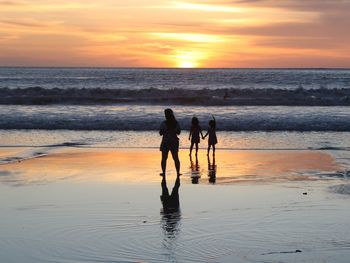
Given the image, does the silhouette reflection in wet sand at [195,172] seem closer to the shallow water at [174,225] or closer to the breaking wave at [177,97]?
the shallow water at [174,225]

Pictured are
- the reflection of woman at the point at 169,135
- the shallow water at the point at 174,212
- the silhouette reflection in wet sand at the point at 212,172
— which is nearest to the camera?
the shallow water at the point at 174,212

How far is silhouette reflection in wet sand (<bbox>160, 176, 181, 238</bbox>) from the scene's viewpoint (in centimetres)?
802

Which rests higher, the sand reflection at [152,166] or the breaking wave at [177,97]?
the breaking wave at [177,97]

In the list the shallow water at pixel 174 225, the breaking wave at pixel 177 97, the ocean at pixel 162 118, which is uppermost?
the breaking wave at pixel 177 97

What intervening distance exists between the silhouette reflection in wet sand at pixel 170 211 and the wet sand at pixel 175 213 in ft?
0.09

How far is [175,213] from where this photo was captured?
9008mm

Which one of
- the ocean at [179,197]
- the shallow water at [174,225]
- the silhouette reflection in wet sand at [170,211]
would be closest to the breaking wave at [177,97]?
the ocean at [179,197]

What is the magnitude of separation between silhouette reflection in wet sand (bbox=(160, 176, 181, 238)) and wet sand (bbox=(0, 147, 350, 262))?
1.1 inches

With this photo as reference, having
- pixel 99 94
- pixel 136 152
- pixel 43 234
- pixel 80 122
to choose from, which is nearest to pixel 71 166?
pixel 136 152

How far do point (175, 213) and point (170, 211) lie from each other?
0.57 ft

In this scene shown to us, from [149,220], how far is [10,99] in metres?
33.5

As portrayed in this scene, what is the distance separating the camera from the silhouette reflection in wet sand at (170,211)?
26.3 feet

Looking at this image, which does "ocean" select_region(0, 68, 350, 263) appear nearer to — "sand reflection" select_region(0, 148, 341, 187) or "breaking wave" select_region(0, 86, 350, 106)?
"sand reflection" select_region(0, 148, 341, 187)

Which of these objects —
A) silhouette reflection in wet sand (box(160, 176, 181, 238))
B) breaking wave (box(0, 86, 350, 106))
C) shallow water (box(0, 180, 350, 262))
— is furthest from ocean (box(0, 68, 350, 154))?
shallow water (box(0, 180, 350, 262))
